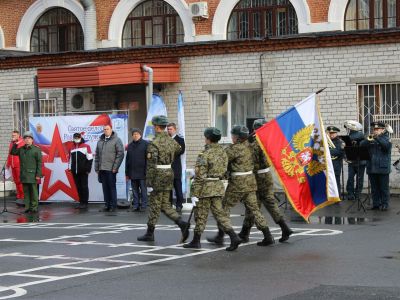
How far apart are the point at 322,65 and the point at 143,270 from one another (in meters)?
12.5

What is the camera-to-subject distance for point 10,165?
74.5 feet

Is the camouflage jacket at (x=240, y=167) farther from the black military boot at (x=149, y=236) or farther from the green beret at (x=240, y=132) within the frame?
the black military boot at (x=149, y=236)

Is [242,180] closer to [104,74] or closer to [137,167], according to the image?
[137,167]

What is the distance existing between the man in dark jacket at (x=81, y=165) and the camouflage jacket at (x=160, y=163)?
24.2ft

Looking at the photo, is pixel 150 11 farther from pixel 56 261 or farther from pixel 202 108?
A: pixel 56 261

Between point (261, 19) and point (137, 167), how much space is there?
26.1ft

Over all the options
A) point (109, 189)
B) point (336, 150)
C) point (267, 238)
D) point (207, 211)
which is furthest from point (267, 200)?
point (109, 189)

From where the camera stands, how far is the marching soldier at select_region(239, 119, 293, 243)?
1405 centimetres

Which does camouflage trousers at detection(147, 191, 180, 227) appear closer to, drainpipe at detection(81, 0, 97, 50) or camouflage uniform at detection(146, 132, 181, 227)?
camouflage uniform at detection(146, 132, 181, 227)

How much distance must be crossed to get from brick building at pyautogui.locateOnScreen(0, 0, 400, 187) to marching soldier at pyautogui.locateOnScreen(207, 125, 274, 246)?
366 inches

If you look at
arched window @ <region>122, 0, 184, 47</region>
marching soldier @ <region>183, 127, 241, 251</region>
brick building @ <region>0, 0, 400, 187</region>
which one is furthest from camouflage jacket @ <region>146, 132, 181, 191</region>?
arched window @ <region>122, 0, 184, 47</region>

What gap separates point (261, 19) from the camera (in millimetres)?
26500

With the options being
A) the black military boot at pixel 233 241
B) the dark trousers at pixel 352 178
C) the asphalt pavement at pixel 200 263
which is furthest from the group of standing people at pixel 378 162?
the black military boot at pixel 233 241

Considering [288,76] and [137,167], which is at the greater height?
[288,76]
